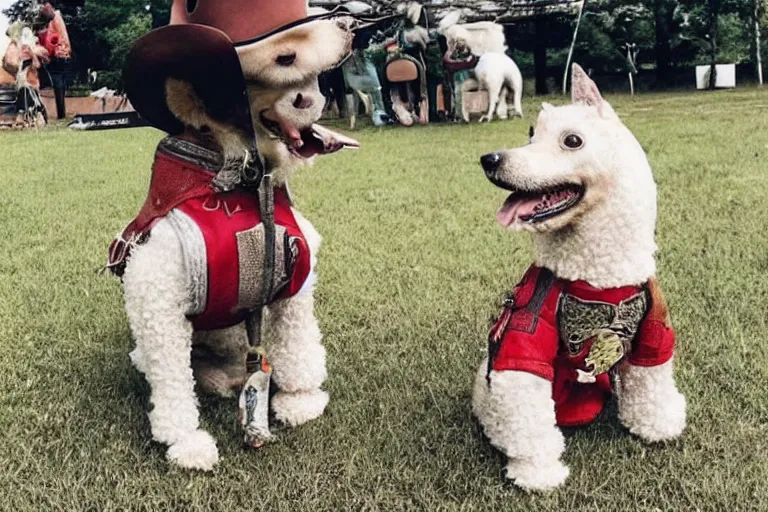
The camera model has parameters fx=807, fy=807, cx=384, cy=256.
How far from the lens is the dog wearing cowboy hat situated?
196cm

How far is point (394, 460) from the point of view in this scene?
2293mm

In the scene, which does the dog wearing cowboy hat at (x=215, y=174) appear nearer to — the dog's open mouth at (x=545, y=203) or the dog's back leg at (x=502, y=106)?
the dog's open mouth at (x=545, y=203)

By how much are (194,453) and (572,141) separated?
1328 mm

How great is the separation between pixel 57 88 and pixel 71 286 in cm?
1181

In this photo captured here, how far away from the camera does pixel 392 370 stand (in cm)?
289

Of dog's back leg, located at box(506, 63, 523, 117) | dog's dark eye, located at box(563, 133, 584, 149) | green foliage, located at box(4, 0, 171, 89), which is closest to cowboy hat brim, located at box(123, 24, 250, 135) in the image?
dog's dark eye, located at box(563, 133, 584, 149)

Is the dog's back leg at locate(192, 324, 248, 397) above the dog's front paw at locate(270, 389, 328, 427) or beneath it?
above

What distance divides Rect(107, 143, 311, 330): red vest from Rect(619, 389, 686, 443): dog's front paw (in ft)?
3.52

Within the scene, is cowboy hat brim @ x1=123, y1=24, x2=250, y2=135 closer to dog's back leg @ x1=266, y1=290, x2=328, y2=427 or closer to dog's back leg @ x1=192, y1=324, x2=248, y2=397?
dog's back leg @ x1=266, y1=290, x2=328, y2=427

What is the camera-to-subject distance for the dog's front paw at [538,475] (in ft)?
6.89

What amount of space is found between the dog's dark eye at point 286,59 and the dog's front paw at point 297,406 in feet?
3.53

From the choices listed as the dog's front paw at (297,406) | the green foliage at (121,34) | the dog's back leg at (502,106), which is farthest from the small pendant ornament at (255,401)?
the green foliage at (121,34)

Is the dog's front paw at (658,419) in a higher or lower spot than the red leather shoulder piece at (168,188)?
lower

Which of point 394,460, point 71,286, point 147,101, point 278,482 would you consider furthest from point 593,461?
point 71,286
